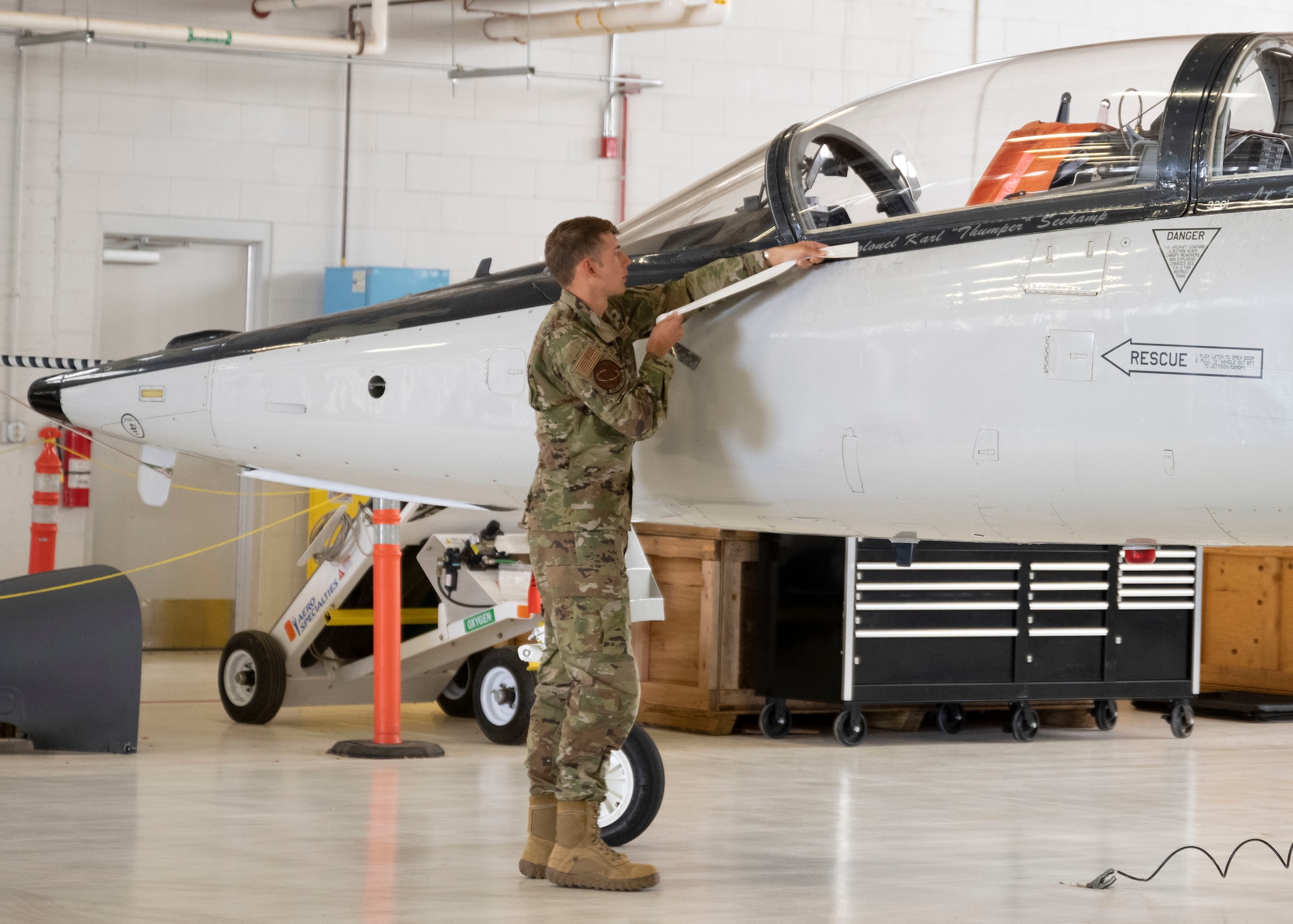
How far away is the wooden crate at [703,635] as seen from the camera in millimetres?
8273

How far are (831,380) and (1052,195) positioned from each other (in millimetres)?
642

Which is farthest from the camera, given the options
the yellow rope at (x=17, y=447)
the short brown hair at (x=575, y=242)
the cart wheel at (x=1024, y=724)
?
the yellow rope at (x=17, y=447)

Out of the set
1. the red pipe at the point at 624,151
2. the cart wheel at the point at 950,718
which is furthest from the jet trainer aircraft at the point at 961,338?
the red pipe at the point at 624,151

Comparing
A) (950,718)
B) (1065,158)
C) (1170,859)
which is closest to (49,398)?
(1065,158)

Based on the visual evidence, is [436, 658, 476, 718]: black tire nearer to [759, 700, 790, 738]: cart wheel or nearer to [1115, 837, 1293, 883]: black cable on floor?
[759, 700, 790, 738]: cart wheel

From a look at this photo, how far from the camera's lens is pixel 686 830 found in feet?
18.3

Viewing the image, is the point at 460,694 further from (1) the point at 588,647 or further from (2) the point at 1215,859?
(1) the point at 588,647

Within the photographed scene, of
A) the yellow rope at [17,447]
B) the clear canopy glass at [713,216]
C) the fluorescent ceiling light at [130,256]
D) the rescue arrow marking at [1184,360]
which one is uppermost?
the fluorescent ceiling light at [130,256]

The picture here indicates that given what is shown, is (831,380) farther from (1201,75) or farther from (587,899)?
(587,899)

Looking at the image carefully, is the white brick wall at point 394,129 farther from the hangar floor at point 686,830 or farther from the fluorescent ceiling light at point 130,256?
the hangar floor at point 686,830

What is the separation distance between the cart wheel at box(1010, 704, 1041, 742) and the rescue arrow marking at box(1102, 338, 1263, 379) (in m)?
5.29

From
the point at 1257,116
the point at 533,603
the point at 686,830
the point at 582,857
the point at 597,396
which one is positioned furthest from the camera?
the point at 533,603

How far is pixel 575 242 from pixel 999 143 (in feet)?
3.51

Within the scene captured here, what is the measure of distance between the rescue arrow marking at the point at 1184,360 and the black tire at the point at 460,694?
18.7 ft
